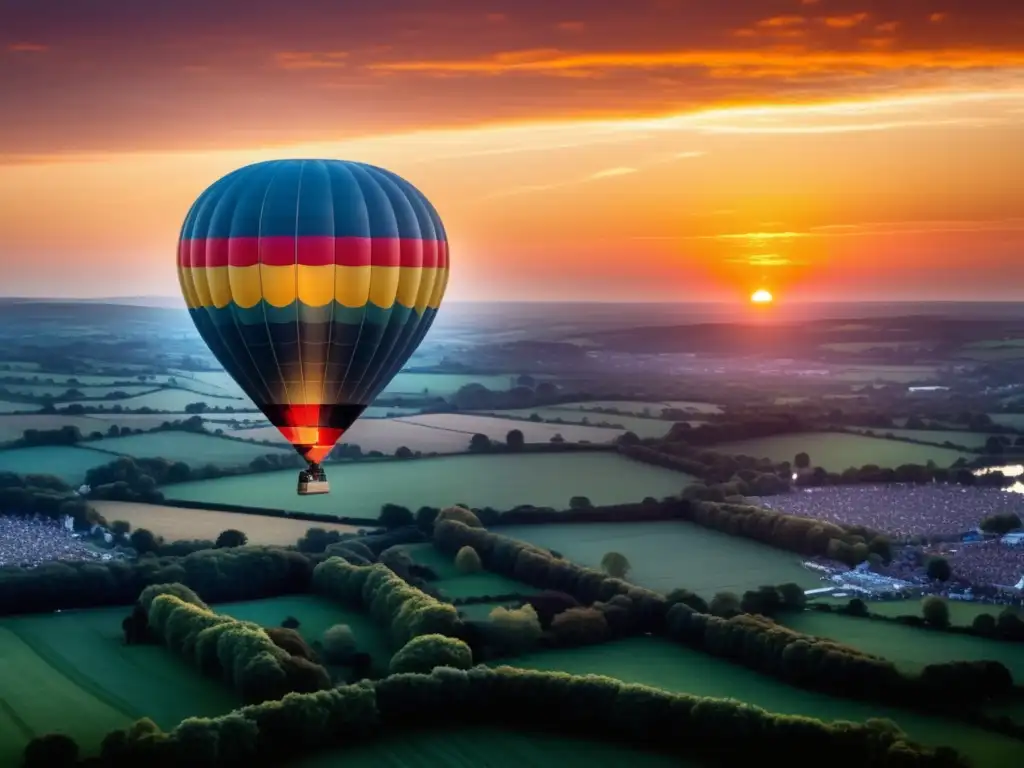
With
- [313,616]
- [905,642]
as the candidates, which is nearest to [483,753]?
[313,616]

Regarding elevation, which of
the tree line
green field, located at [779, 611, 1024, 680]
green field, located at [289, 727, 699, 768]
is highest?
green field, located at [779, 611, 1024, 680]

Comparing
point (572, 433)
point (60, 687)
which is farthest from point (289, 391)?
point (572, 433)

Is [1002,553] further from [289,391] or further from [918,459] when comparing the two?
[289,391]

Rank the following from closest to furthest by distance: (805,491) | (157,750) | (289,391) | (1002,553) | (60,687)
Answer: (157,750)
(289,391)
(60,687)
(1002,553)
(805,491)

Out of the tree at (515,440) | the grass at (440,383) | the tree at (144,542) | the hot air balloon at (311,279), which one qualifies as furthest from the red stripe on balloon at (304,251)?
the grass at (440,383)

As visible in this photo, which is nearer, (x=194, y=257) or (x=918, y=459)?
(x=194, y=257)

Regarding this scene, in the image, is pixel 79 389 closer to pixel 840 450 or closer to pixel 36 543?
pixel 36 543

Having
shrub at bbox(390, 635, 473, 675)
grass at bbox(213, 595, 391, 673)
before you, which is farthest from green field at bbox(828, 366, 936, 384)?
shrub at bbox(390, 635, 473, 675)

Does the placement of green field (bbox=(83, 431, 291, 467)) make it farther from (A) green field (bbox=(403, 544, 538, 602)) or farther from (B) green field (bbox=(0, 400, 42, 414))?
(A) green field (bbox=(403, 544, 538, 602))
